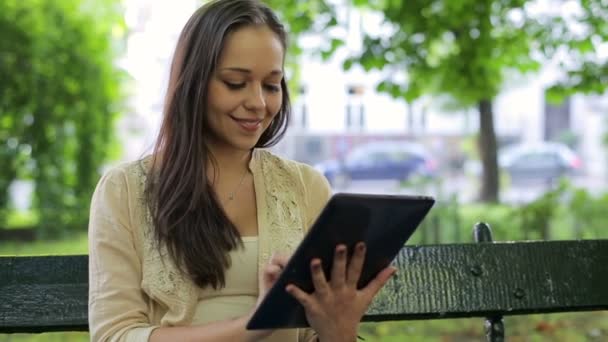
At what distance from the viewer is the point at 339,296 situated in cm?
174

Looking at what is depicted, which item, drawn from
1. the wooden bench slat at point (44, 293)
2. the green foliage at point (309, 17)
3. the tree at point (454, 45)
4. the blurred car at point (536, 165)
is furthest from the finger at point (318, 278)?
the blurred car at point (536, 165)

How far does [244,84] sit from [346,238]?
51 centimetres

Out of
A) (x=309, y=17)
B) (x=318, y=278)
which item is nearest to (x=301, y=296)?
(x=318, y=278)

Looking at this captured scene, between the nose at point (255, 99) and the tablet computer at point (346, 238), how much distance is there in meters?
0.45

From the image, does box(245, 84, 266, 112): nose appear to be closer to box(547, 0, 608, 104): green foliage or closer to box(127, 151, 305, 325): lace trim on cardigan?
box(127, 151, 305, 325): lace trim on cardigan

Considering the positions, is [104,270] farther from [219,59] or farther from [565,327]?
[565,327]

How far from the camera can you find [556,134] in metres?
33.7

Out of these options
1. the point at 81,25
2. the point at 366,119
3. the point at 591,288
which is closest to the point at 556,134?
the point at 366,119

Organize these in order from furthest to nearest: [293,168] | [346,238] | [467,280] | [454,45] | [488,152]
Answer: [488,152]
[454,45]
[467,280]
[293,168]
[346,238]

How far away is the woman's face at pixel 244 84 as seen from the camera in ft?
6.51

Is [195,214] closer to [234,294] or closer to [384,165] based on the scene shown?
[234,294]

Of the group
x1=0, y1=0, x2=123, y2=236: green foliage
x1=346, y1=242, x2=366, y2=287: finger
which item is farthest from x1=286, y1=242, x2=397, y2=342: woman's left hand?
x1=0, y1=0, x2=123, y2=236: green foliage

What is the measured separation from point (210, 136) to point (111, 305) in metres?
0.46

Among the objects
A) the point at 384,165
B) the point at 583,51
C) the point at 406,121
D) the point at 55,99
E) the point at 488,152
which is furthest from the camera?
the point at 406,121
